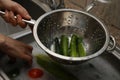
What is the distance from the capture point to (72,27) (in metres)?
0.78

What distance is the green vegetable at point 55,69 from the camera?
2.48ft

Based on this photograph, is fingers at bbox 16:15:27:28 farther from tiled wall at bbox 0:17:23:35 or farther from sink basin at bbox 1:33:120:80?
tiled wall at bbox 0:17:23:35

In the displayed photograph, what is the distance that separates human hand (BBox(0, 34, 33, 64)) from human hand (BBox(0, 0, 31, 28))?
64mm

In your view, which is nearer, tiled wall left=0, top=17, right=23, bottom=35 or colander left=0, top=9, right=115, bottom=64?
colander left=0, top=9, right=115, bottom=64

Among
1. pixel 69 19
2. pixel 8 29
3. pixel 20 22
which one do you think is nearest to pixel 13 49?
pixel 20 22

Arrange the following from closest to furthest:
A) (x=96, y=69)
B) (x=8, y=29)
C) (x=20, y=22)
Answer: (x=20, y=22) < (x=96, y=69) < (x=8, y=29)

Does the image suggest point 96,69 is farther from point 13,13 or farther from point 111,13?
point 13,13

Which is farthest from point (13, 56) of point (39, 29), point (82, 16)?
point (82, 16)

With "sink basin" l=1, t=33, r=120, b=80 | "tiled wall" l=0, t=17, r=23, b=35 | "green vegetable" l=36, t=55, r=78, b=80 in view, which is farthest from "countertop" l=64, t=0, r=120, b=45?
"tiled wall" l=0, t=17, r=23, b=35

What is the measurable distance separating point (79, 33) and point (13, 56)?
0.24m

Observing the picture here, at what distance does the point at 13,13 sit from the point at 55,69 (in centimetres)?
24

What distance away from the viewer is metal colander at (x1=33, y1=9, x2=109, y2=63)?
0.70 metres

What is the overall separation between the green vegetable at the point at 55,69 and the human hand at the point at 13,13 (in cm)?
17

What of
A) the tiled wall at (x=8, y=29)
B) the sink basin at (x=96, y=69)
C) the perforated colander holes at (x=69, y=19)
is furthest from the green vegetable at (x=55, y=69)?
the tiled wall at (x=8, y=29)
